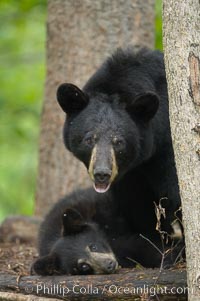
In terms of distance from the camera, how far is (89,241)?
23.4ft

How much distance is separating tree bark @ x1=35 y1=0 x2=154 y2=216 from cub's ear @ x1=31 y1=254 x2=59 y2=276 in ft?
9.76

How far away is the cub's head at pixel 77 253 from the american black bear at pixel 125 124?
0.63m

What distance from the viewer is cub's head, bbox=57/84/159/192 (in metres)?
6.60

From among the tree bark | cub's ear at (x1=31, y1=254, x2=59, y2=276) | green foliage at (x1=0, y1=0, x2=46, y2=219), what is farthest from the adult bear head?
green foliage at (x1=0, y1=0, x2=46, y2=219)

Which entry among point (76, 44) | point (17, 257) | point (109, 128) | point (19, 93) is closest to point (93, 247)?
point (109, 128)

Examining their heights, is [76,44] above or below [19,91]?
below

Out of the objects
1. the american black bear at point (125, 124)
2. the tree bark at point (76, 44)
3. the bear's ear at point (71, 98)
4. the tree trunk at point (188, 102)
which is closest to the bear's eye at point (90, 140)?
the american black bear at point (125, 124)

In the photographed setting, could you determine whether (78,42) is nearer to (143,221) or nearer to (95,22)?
(95,22)

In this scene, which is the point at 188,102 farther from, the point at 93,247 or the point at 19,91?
the point at 19,91

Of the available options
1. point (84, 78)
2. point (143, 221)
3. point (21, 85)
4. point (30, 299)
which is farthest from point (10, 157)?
point (30, 299)

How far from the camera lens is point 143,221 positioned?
25.4ft

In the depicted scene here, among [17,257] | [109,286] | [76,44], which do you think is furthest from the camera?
[76,44]

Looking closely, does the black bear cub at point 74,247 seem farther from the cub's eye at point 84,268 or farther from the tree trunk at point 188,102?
the tree trunk at point 188,102

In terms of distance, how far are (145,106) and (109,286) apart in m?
1.70
